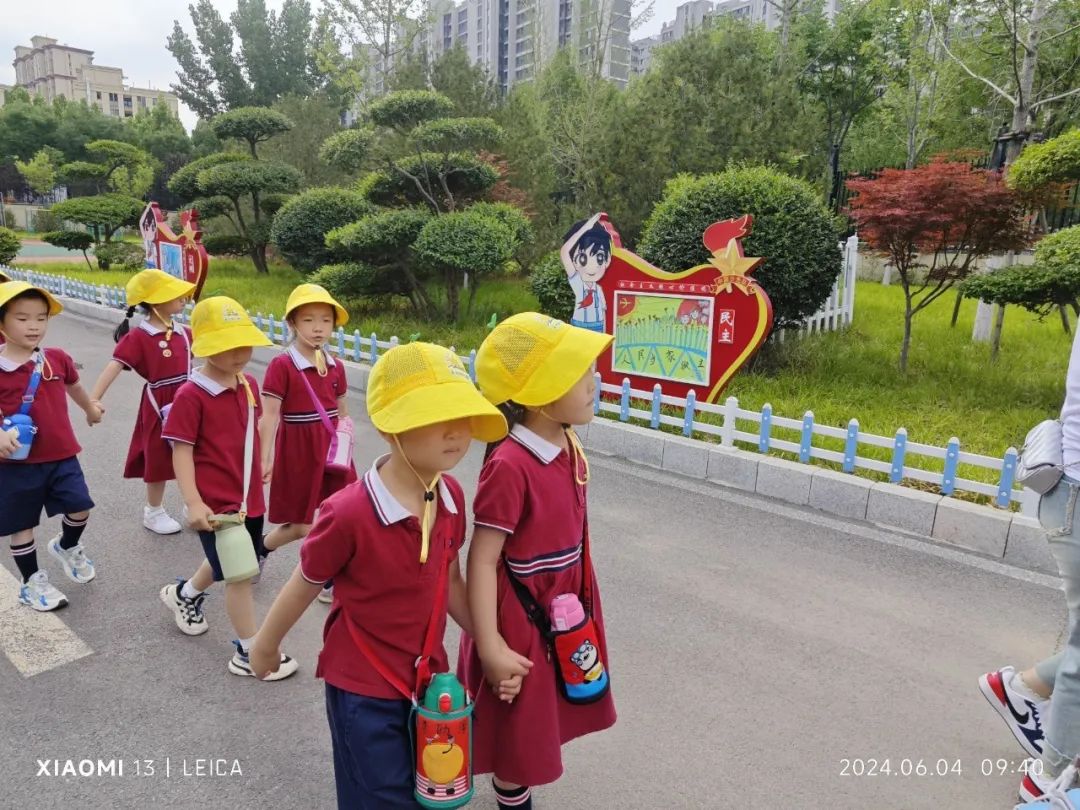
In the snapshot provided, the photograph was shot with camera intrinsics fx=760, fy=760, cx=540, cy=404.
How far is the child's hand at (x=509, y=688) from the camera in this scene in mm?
1823

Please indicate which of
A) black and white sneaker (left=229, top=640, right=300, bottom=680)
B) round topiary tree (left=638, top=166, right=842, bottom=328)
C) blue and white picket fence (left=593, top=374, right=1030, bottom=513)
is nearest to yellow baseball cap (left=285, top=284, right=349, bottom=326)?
black and white sneaker (left=229, top=640, right=300, bottom=680)

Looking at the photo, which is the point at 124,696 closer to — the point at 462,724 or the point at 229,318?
the point at 229,318

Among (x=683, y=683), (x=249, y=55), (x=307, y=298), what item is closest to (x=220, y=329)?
(x=307, y=298)

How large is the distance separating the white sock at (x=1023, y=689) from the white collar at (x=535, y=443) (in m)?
1.82

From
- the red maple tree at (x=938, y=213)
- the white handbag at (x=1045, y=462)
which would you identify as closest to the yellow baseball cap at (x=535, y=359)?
the white handbag at (x=1045, y=462)

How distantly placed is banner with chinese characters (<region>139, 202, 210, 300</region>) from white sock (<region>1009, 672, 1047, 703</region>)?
35.5 ft

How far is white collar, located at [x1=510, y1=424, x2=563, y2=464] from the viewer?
6.31 feet

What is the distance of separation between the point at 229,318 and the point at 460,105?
12242 mm

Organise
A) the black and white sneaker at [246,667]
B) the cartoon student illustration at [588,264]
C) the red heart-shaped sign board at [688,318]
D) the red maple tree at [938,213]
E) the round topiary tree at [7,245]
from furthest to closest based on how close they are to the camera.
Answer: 1. the round topiary tree at [7,245]
2. the cartoon student illustration at [588,264]
3. the red maple tree at [938,213]
4. the red heart-shaped sign board at [688,318]
5. the black and white sneaker at [246,667]

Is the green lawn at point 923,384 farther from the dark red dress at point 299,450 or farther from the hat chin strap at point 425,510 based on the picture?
the hat chin strap at point 425,510

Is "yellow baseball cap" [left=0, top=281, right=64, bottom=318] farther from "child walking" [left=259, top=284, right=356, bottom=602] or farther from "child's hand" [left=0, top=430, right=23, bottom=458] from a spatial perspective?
"child walking" [left=259, top=284, right=356, bottom=602]

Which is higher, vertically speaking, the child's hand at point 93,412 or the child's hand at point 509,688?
the child's hand at point 93,412

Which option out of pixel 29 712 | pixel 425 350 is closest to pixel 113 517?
pixel 29 712
